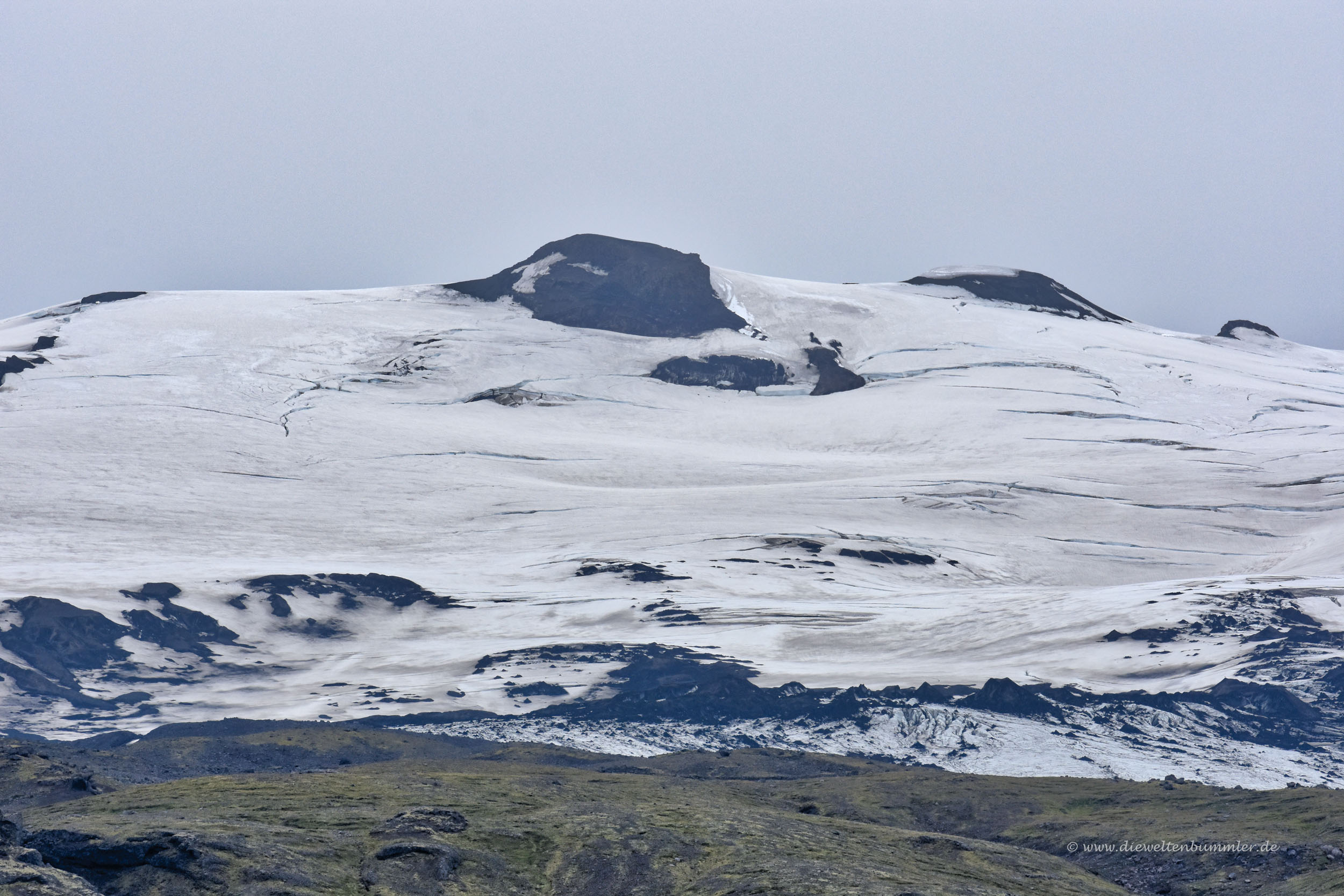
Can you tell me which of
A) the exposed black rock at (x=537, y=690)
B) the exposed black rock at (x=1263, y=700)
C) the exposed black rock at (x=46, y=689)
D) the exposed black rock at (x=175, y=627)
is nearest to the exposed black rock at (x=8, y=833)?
the exposed black rock at (x=537, y=690)

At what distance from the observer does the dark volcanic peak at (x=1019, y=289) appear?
101750 millimetres

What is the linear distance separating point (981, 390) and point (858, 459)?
13989 millimetres

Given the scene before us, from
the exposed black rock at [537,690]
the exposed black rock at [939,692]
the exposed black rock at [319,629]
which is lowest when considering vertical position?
the exposed black rock at [537,690]

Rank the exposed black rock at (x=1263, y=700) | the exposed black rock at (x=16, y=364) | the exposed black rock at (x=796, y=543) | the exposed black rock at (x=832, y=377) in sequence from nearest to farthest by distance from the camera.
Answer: the exposed black rock at (x=1263, y=700) < the exposed black rock at (x=796, y=543) < the exposed black rock at (x=16, y=364) < the exposed black rock at (x=832, y=377)

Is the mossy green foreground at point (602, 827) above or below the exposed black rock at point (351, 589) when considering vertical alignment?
below

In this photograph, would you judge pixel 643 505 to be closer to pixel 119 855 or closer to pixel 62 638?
pixel 62 638

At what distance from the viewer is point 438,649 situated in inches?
1794

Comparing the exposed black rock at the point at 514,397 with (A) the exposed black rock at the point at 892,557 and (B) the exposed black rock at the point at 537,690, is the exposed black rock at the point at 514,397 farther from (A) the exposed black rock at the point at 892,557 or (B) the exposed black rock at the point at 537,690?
(B) the exposed black rock at the point at 537,690

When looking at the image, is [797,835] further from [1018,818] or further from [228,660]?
[228,660]

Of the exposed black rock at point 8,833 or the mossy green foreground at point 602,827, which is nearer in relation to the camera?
the exposed black rock at point 8,833

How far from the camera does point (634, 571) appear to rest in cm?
5081

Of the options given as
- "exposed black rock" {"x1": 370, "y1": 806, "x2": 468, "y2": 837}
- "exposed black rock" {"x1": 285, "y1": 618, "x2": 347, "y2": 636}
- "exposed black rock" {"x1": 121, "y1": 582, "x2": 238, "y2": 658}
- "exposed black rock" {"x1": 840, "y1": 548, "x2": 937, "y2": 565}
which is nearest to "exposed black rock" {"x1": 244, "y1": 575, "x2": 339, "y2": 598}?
"exposed black rock" {"x1": 285, "y1": 618, "x2": 347, "y2": 636}

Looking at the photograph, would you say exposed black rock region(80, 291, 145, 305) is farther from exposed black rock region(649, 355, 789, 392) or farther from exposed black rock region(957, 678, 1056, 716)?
exposed black rock region(957, 678, 1056, 716)

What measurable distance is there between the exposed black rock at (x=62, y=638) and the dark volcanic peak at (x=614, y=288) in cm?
4870
